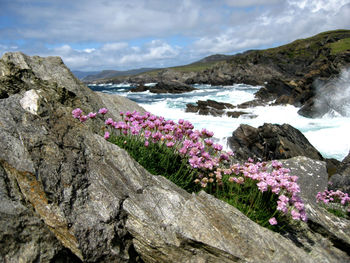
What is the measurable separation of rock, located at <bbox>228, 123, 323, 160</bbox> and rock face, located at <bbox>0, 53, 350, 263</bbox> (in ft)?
32.9

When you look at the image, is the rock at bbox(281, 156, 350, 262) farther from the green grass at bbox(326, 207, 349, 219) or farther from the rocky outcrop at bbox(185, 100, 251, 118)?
the rocky outcrop at bbox(185, 100, 251, 118)

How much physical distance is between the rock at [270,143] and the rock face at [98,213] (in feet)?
32.9

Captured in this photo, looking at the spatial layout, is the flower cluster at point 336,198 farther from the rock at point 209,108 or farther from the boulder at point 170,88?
the boulder at point 170,88

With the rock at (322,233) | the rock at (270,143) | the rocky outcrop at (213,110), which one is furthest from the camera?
the rocky outcrop at (213,110)

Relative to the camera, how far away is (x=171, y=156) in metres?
5.82

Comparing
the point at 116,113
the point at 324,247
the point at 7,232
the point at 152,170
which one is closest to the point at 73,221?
the point at 7,232

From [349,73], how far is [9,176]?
4346cm

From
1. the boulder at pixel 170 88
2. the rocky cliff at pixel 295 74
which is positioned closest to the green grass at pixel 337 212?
the rocky cliff at pixel 295 74

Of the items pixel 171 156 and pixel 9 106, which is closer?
pixel 9 106

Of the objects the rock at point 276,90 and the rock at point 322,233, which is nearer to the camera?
the rock at point 322,233

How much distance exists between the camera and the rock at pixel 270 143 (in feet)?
47.1

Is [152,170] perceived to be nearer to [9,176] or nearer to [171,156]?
[171,156]

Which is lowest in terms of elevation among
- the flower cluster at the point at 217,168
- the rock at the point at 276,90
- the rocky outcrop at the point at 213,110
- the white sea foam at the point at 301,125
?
the white sea foam at the point at 301,125

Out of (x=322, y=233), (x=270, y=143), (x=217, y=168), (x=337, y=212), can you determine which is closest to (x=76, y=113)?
(x=217, y=168)
